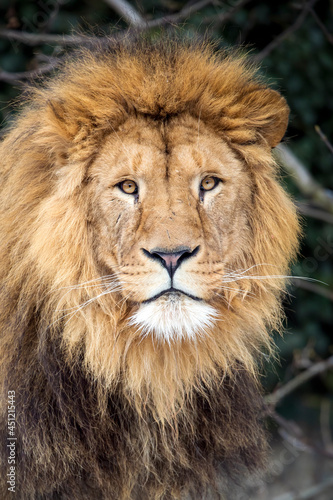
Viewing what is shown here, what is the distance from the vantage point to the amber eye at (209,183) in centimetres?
204

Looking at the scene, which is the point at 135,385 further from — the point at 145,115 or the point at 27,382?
the point at 145,115

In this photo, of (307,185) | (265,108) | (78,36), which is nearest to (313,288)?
(307,185)

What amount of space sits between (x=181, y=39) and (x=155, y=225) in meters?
0.83

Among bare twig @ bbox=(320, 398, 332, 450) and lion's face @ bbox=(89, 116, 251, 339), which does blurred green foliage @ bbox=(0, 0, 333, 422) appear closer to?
bare twig @ bbox=(320, 398, 332, 450)

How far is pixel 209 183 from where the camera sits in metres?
2.05

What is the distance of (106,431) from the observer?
207 cm

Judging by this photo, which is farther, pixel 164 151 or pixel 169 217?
pixel 164 151

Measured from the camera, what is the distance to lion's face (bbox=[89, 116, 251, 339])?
1860 mm

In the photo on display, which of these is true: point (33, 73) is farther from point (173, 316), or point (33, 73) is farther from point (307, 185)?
point (307, 185)

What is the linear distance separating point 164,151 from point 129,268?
0.41 m

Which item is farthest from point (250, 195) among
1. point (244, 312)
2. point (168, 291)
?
point (168, 291)

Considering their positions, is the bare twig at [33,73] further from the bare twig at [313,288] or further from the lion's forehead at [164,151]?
the bare twig at [313,288]

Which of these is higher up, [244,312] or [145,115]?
[145,115]

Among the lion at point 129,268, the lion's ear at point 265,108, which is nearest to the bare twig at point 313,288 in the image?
the lion at point 129,268
